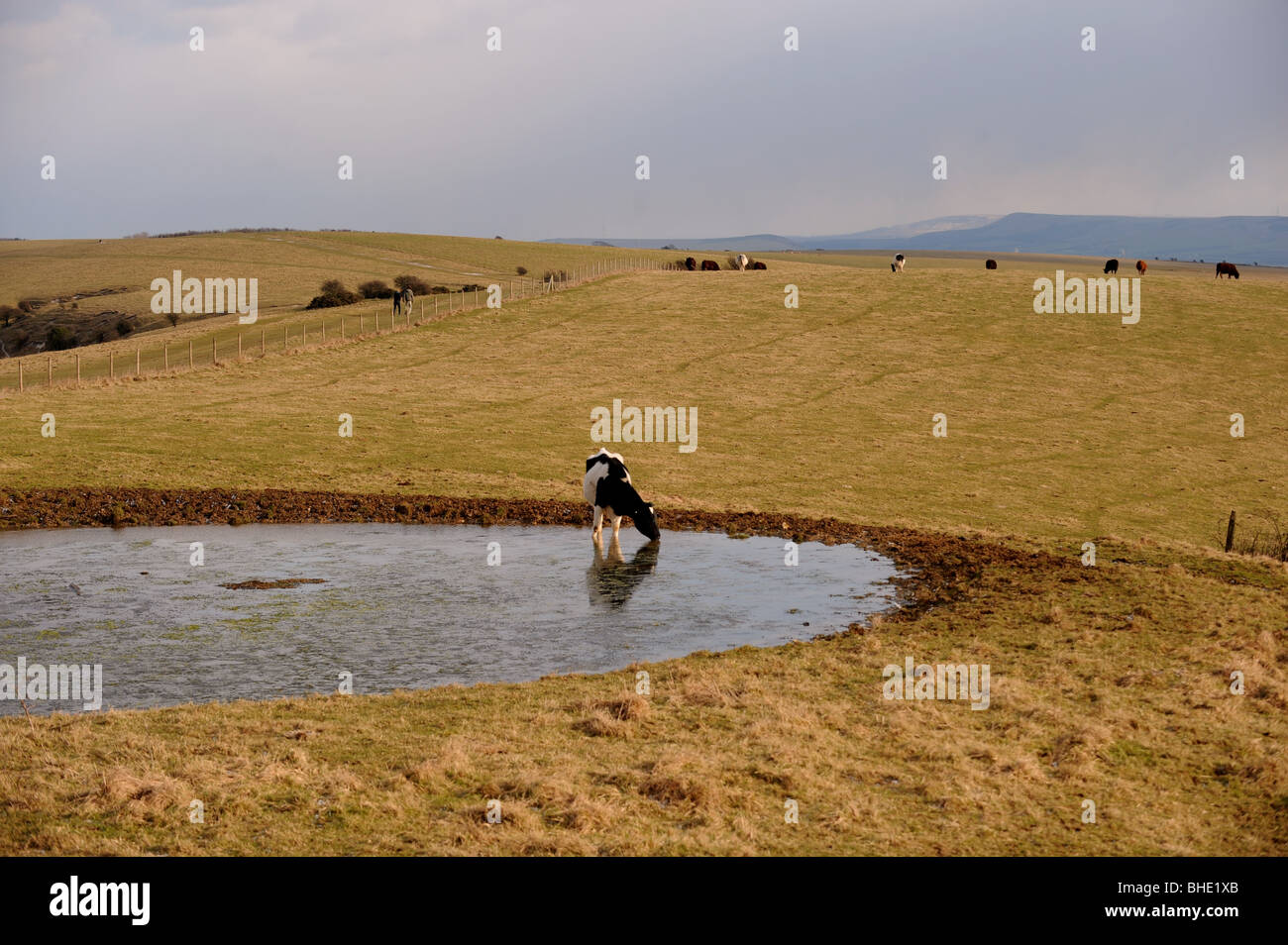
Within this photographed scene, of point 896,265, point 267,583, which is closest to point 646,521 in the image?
point 267,583

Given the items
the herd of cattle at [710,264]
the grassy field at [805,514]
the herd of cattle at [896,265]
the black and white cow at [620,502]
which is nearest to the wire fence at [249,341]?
the grassy field at [805,514]

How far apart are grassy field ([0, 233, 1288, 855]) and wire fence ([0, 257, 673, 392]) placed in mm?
3435

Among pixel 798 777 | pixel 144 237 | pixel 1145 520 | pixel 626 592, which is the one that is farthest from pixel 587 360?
pixel 144 237

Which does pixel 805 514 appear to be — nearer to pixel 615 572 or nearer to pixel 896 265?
pixel 615 572

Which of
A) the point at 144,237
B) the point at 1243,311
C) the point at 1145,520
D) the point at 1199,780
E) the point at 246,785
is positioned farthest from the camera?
the point at 144,237

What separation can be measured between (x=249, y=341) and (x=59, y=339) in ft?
92.6

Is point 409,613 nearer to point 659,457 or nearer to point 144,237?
point 659,457

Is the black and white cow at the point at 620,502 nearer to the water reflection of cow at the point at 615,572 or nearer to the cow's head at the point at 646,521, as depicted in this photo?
the cow's head at the point at 646,521

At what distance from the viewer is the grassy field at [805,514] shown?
10.3m

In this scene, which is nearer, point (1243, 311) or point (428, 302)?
point (1243, 311)

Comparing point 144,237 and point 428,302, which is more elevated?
point 144,237

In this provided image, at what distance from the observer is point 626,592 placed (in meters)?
20.8

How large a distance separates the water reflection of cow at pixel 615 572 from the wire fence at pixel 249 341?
124 feet
